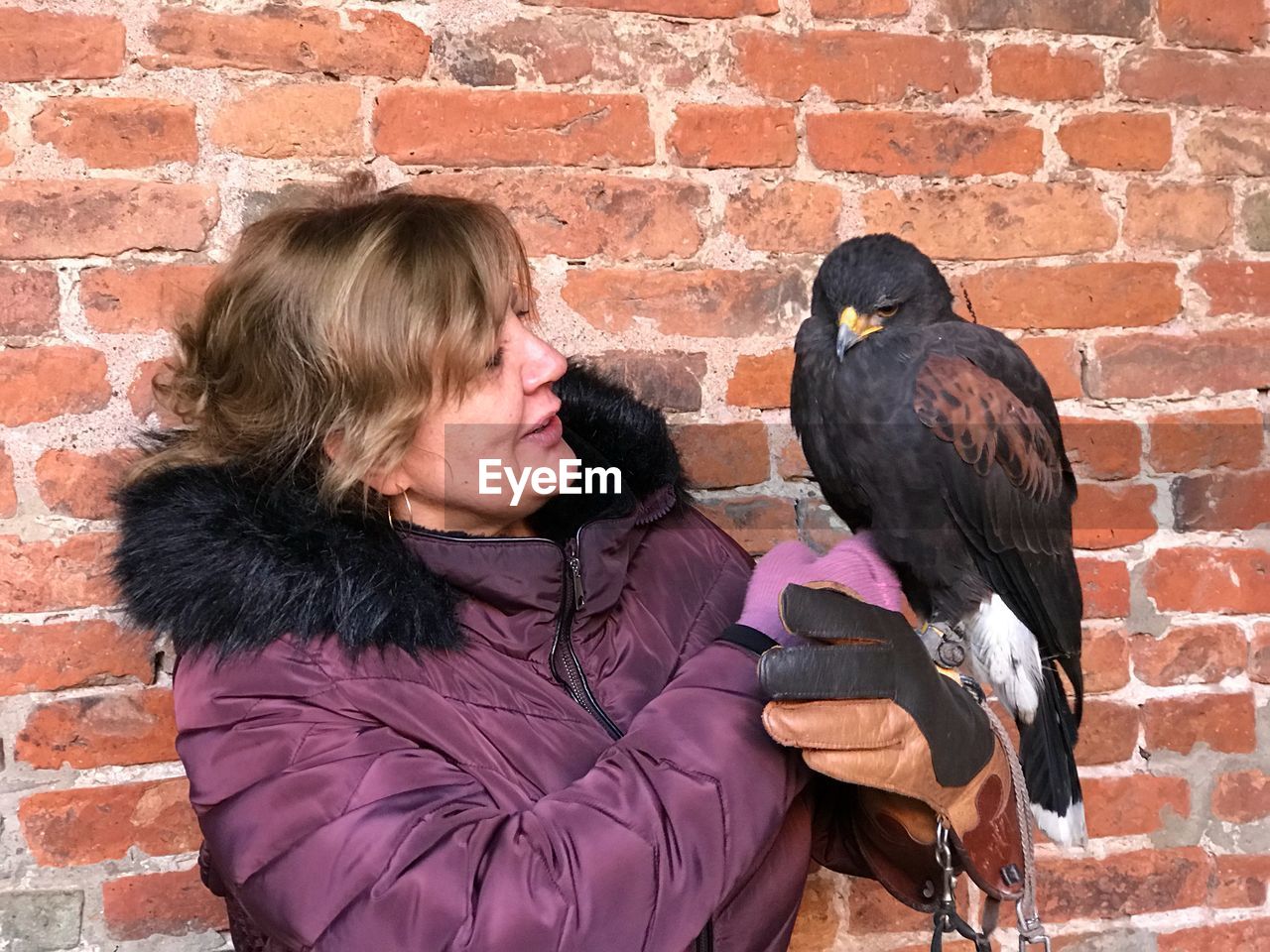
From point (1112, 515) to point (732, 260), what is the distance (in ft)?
2.18

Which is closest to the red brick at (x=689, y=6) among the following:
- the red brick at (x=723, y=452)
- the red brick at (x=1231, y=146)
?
the red brick at (x=723, y=452)

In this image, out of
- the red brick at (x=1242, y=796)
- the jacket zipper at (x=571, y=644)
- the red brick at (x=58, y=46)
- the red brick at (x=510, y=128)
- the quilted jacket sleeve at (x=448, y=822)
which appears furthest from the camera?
the red brick at (x=1242, y=796)

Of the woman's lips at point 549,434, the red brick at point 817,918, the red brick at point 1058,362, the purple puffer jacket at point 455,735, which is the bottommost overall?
the red brick at point 817,918

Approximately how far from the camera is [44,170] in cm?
130

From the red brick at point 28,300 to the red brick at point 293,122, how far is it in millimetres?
270

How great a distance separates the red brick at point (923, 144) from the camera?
151 centimetres

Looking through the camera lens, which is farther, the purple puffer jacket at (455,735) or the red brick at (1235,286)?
the red brick at (1235,286)

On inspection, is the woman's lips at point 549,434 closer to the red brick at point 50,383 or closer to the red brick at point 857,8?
the red brick at point 50,383

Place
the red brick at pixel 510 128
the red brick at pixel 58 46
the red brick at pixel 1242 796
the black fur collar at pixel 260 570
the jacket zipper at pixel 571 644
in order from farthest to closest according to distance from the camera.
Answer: the red brick at pixel 1242 796 → the red brick at pixel 510 128 → the red brick at pixel 58 46 → the jacket zipper at pixel 571 644 → the black fur collar at pixel 260 570

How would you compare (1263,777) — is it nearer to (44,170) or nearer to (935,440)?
(935,440)

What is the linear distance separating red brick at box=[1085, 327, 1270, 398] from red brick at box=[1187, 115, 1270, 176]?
0.24m

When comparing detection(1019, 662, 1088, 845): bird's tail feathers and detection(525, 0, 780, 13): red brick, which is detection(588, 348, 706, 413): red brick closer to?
detection(525, 0, 780, 13): red brick

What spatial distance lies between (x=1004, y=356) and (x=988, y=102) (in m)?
0.54

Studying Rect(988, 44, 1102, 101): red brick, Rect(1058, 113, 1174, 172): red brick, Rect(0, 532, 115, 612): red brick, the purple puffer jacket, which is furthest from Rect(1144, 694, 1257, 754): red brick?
Rect(0, 532, 115, 612): red brick
